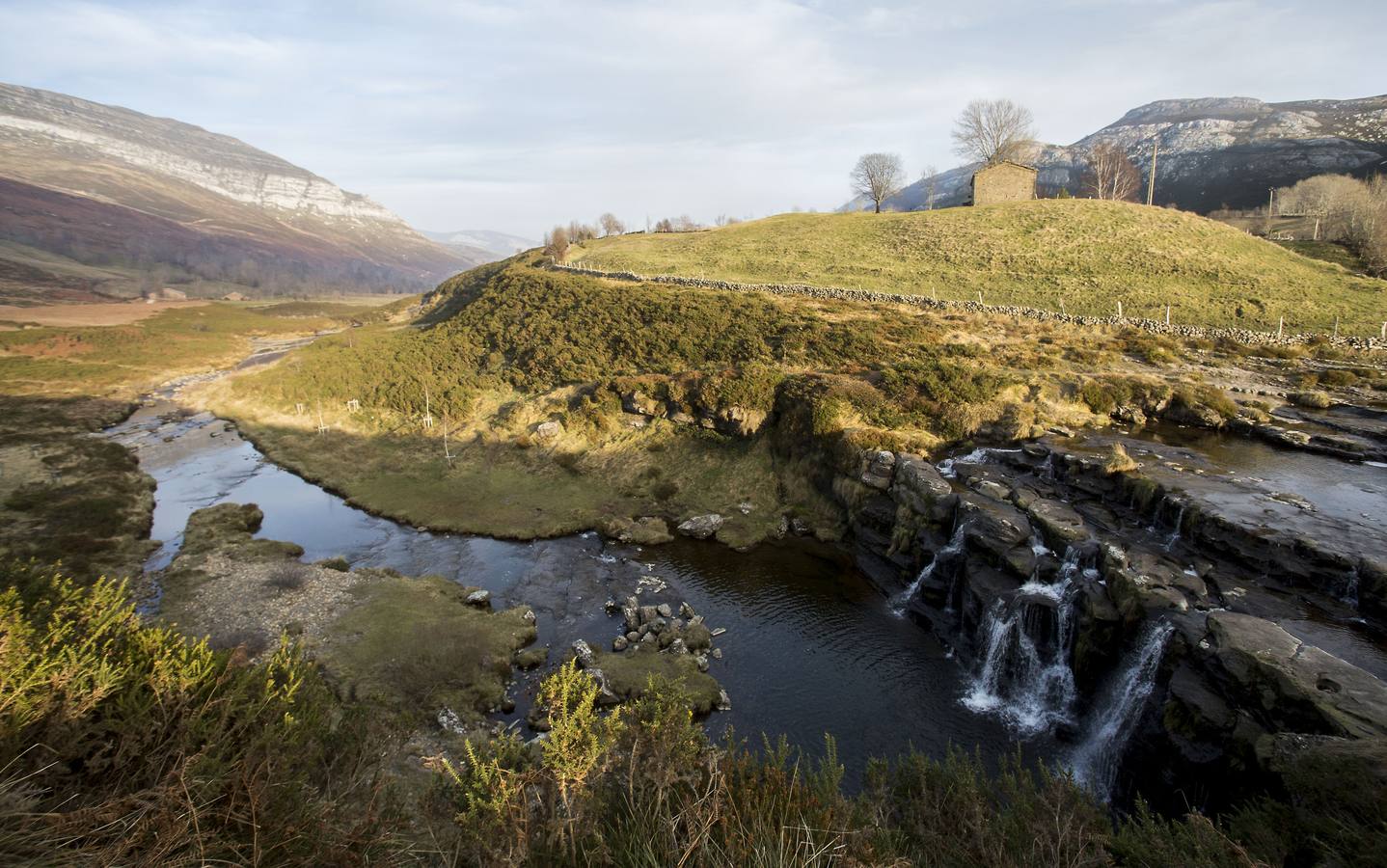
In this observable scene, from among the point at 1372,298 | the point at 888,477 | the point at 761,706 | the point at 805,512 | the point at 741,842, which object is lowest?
the point at 761,706

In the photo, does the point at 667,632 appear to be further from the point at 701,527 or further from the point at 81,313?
the point at 81,313

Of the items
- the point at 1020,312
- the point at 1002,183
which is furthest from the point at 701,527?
the point at 1002,183

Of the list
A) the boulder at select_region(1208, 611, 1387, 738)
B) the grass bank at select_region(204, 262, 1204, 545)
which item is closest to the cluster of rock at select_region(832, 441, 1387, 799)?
the boulder at select_region(1208, 611, 1387, 738)

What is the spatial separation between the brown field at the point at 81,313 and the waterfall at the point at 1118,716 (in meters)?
145

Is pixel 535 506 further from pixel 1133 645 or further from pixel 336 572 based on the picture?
pixel 1133 645

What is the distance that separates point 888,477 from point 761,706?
52.1 ft

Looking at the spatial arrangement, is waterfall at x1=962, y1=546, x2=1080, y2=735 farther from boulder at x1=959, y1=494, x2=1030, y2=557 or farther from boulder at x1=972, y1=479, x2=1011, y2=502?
boulder at x1=972, y1=479, x2=1011, y2=502

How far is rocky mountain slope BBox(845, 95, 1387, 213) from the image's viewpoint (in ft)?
363

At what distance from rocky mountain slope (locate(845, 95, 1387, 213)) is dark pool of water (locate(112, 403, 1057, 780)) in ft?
310

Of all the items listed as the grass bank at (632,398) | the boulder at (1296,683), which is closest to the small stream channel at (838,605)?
the boulder at (1296,683)

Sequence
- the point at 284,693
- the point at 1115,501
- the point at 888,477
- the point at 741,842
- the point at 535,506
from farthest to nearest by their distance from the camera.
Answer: the point at 535,506 → the point at 888,477 → the point at 1115,501 → the point at 284,693 → the point at 741,842

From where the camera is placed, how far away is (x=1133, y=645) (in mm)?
18469

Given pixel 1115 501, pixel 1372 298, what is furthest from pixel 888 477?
pixel 1372 298

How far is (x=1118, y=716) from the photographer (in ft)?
58.7
